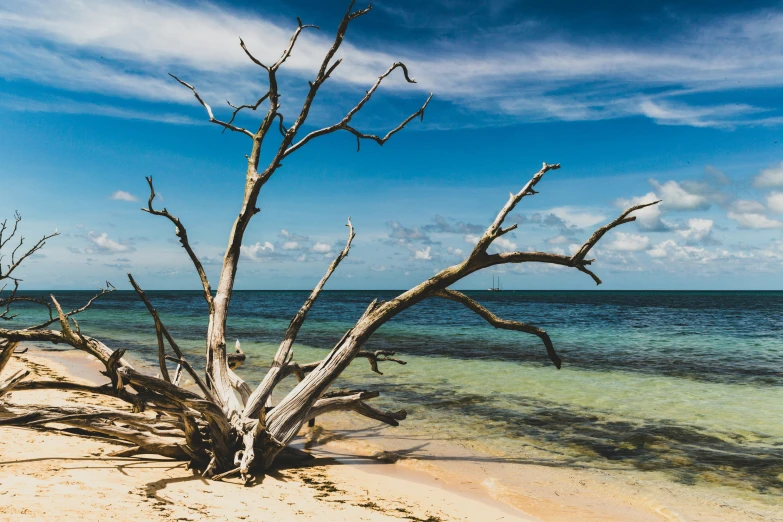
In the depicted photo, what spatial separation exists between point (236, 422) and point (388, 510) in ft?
5.76

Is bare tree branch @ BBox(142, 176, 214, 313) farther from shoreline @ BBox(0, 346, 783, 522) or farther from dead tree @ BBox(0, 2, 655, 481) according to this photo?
shoreline @ BBox(0, 346, 783, 522)

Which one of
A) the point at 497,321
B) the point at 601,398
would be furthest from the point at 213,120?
the point at 601,398

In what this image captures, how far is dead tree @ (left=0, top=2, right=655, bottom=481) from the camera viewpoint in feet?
15.5

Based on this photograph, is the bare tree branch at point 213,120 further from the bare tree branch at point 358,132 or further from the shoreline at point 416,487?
the shoreline at point 416,487

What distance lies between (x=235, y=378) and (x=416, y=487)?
2500 millimetres

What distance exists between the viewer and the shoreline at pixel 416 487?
4.53 meters

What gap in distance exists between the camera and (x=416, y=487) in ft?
18.1

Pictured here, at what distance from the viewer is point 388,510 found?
15.4 feet

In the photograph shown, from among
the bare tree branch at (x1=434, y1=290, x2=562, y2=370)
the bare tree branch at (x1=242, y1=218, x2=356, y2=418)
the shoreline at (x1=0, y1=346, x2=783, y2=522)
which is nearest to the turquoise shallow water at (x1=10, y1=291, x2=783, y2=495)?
the shoreline at (x1=0, y1=346, x2=783, y2=522)

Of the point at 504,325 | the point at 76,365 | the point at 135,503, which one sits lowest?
the point at 76,365

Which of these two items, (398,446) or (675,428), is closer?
(398,446)

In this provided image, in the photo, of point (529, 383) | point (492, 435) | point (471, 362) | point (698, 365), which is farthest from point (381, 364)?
point (698, 365)

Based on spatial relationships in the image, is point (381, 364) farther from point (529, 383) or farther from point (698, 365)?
point (698, 365)

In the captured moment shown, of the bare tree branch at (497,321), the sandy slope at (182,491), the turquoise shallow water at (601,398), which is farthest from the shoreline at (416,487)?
the bare tree branch at (497,321)
